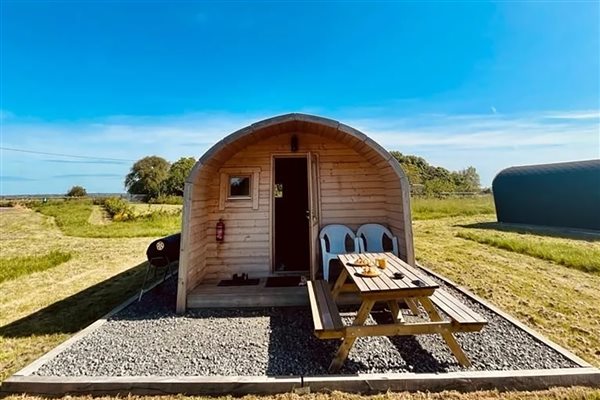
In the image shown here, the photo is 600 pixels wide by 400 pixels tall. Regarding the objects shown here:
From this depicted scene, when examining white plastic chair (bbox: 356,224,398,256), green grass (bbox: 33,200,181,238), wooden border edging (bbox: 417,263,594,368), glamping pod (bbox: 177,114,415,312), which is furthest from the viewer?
green grass (bbox: 33,200,181,238)

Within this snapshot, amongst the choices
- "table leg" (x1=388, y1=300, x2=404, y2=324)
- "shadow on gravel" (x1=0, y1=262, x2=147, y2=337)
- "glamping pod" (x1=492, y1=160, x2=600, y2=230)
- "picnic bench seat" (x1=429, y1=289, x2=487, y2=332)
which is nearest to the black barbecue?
"shadow on gravel" (x1=0, y1=262, x2=147, y2=337)

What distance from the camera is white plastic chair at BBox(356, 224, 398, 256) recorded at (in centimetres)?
454

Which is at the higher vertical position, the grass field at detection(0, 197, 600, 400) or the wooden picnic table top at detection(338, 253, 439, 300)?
the wooden picnic table top at detection(338, 253, 439, 300)

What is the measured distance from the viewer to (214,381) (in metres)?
2.21

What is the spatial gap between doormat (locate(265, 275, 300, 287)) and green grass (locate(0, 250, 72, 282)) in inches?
225

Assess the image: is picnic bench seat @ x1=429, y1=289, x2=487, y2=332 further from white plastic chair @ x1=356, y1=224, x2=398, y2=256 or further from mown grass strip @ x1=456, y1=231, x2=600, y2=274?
mown grass strip @ x1=456, y1=231, x2=600, y2=274

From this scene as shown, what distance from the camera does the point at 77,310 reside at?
13.2ft

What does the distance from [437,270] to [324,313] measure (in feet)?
13.1

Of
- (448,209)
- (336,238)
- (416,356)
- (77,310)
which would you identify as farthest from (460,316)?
(448,209)

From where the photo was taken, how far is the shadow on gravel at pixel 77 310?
11.2ft

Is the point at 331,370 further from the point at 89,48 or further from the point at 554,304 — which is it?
the point at 89,48

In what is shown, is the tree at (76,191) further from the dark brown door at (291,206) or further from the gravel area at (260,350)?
the gravel area at (260,350)

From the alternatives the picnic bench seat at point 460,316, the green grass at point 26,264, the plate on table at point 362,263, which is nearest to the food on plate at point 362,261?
the plate on table at point 362,263

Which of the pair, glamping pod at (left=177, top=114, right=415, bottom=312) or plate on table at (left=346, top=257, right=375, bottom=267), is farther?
glamping pod at (left=177, top=114, right=415, bottom=312)
